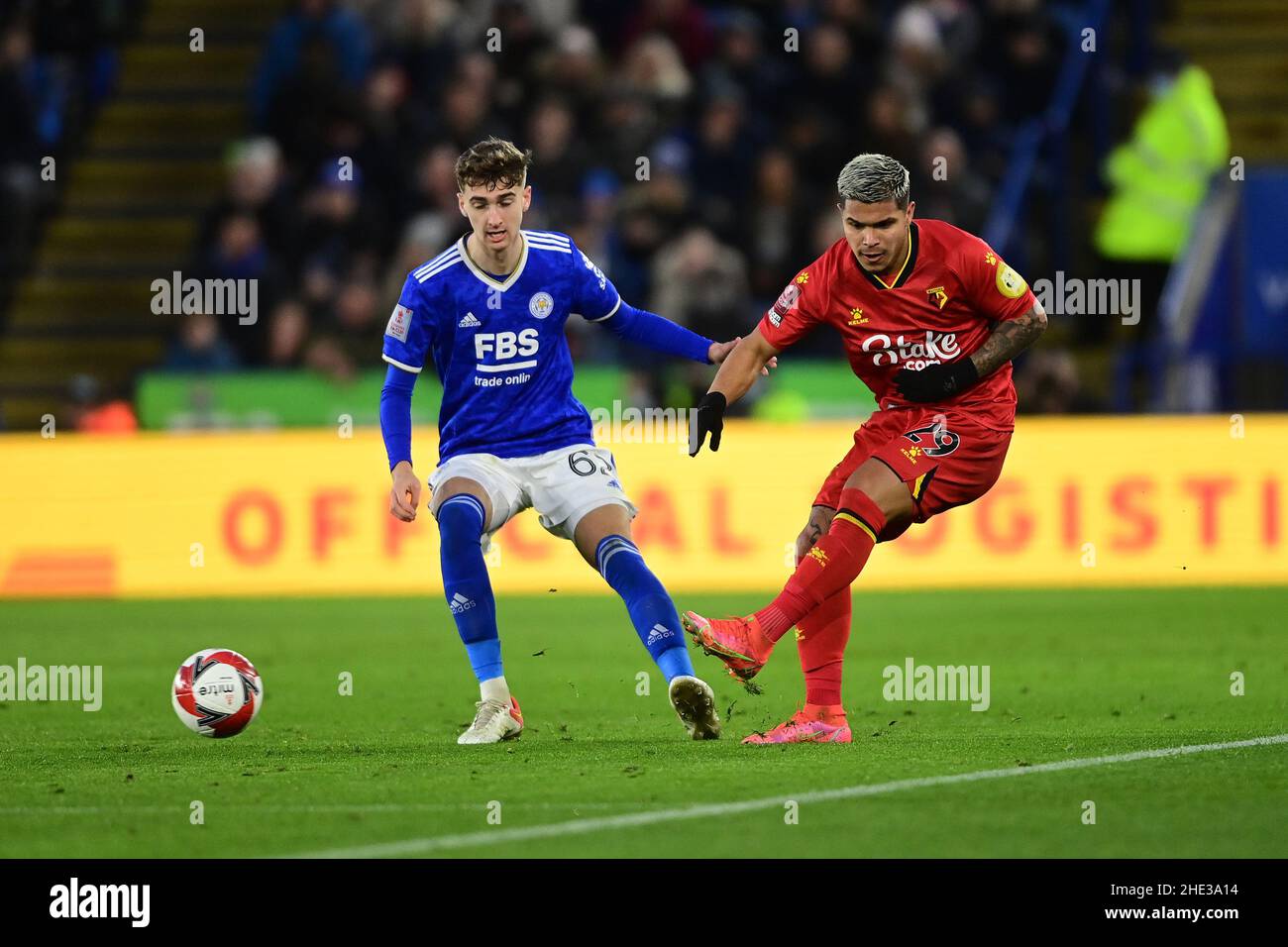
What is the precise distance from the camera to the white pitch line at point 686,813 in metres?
6.11

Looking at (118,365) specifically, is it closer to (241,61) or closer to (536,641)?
(241,61)

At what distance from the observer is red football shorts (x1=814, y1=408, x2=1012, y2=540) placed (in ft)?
26.7

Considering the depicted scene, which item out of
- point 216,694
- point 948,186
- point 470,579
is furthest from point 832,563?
point 948,186

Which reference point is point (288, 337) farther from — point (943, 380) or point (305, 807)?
point (305, 807)

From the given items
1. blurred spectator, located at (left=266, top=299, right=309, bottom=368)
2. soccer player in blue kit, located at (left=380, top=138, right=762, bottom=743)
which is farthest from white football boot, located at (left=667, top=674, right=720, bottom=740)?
blurred spectator, located at (left=266, top=299, right=309, bottom=368)

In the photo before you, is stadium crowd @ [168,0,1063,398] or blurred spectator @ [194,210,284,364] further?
blurred spectator @ [194,210,284,364]

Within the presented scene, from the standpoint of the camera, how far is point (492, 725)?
8.35 meters

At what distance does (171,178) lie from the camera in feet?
68.7

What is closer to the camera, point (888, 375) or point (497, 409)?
point (888, 375)

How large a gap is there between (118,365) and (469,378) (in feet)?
39.7

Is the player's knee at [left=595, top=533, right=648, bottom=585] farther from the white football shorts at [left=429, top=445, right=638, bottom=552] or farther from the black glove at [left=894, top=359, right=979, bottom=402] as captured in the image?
the black glove at [left=894, top=359, right=979, bottom=402]

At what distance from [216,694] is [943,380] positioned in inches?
112

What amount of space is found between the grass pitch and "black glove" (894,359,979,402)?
1.22 m
